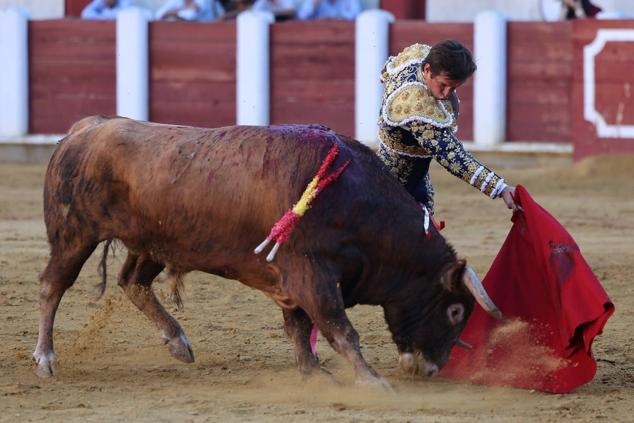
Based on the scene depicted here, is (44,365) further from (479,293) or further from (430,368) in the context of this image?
(479,293)

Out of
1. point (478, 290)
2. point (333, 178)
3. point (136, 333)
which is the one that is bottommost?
point (136, 333)

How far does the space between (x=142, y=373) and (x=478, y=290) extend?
1077 mm

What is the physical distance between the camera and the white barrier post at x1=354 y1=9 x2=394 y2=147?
10.3 m

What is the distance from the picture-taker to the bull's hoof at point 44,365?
425 centimetres

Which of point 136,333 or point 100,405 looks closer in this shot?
point 100,405

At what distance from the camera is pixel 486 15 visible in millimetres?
10164

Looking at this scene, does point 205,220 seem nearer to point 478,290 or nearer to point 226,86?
point 478,290

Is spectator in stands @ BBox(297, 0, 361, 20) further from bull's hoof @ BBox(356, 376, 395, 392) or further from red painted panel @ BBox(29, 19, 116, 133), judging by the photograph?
bull's hoof @ BBox(356, 376, 395, 392)

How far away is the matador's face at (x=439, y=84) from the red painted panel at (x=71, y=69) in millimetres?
7038

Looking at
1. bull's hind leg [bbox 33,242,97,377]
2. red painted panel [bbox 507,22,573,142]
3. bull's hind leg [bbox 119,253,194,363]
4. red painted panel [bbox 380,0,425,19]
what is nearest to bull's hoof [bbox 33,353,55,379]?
bull's hind leg [bbox 33,242,97,377]

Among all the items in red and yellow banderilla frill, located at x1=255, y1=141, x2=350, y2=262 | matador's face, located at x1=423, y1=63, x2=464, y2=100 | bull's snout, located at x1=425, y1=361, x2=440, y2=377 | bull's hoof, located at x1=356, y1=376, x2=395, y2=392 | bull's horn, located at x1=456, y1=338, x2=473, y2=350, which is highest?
matador's face, located at x1=423, y1=63, x2=464, y2=100

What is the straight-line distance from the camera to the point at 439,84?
4.06 metres

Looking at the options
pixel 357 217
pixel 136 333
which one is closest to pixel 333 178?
pixel 357 217

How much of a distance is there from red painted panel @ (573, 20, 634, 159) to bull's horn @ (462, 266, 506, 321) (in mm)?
5994
